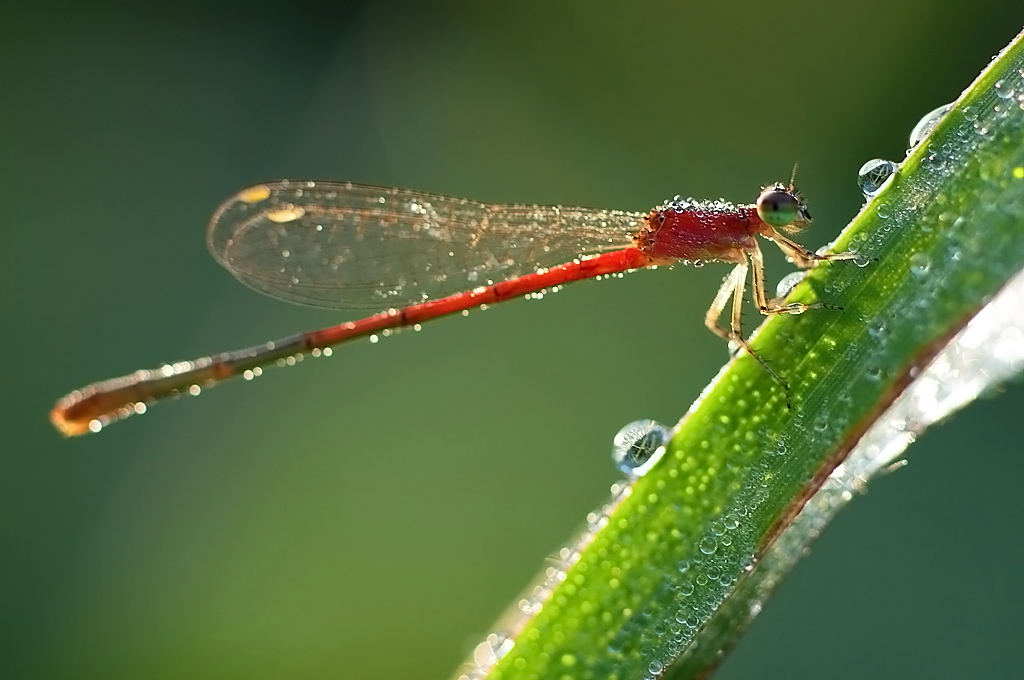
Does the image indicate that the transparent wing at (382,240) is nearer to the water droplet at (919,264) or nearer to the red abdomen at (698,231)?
the red abdomen at (698,231)

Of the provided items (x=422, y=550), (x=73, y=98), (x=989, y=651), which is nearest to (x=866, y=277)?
(x=989, y=651)

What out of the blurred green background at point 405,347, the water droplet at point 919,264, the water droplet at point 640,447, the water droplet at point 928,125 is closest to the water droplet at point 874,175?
the water droplet at point 928,125

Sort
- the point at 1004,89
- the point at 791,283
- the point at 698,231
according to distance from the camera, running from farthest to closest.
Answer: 1. the point at 698,231
2. the point at 791,283
3. the point at 1004,89

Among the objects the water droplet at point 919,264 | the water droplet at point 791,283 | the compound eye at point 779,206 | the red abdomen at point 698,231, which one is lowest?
the water droplet at point 919,264

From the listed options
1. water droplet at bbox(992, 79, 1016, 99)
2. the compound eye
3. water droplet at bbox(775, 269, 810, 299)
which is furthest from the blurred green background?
water droplet at bbox(992, 79, 1016, 99)

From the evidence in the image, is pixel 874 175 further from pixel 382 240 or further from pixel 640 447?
pixel 382 240

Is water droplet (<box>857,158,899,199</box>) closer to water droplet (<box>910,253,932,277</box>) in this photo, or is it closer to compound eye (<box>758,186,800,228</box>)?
water droplet (<box>910,253,932,277</box>)

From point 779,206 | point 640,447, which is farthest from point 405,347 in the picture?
point 640,447
